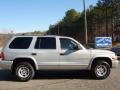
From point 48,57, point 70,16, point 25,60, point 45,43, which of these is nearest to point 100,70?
point 48,57

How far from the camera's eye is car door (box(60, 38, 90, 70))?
12852 millimetres

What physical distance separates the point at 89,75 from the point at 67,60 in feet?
5.69

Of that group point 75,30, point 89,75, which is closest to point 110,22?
point 75,30

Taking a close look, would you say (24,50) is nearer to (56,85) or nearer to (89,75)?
(56,85)

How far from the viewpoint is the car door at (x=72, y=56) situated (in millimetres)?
12852

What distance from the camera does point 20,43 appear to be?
12.9 metres

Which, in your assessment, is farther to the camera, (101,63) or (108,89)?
(101,63)

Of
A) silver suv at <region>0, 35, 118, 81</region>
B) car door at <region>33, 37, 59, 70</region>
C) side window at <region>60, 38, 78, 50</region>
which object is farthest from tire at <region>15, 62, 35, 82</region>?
side window at <region>60, 38, 78, 50</region>

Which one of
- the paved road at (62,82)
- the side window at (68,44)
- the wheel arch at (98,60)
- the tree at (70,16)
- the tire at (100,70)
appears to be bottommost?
the paved road at (62,82)

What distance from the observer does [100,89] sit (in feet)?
34.8

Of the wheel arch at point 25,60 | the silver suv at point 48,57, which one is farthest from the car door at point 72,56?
the wheel arch at point 25,60

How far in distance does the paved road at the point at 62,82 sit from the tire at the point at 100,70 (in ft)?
0.82

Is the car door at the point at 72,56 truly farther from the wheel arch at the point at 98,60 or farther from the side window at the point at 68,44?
the wheel arch at the point at 98,60

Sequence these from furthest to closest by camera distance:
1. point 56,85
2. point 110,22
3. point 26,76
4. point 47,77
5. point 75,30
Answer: point 75,30
point 110,22
point 47,77
point 26,76
point 56,85
